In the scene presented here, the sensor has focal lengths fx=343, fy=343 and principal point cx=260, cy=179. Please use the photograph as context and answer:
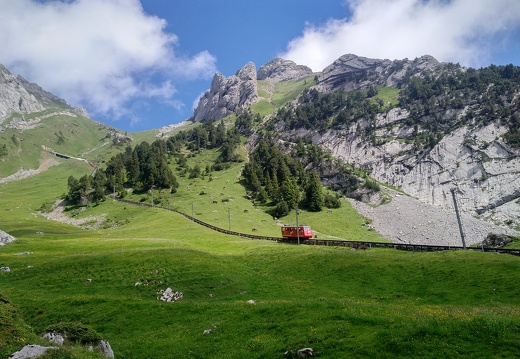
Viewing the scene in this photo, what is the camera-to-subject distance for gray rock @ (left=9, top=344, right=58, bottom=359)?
49.3 ft

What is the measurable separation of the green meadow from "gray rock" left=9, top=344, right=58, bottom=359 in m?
0.49

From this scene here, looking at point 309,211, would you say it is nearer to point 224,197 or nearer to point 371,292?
point 224,197

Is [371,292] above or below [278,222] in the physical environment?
below

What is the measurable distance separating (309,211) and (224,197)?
3649 centimetres

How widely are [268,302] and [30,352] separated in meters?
17.3

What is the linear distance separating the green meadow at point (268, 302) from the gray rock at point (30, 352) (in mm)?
493

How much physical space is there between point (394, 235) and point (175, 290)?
9764cm

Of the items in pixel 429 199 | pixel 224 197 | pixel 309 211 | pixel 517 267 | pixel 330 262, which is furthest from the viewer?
pixel 429 199

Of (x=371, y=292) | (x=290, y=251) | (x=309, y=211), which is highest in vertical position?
(x=309, y=211)

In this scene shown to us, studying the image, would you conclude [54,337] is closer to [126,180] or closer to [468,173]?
[126,180]

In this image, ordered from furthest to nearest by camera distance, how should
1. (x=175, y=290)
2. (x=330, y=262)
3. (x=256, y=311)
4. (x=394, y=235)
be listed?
(x=394, y=235)
(x=330, y=262)
(x=175, y=290)
(x=256, y=311)

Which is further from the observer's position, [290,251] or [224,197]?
[224,197]

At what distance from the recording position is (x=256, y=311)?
84.6ft

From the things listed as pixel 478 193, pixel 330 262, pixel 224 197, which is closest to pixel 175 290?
pixel 330 262
